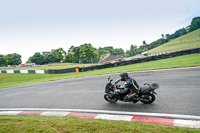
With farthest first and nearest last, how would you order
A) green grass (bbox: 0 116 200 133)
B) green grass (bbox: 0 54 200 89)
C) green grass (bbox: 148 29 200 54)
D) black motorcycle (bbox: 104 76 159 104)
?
green grass (bbox: 148 29 200 54) → green grass (bbox: 0 54 200 89) → black motorcycle (bbox: 104 76 159 104) → green grass (bbox: 0 116 200 133)

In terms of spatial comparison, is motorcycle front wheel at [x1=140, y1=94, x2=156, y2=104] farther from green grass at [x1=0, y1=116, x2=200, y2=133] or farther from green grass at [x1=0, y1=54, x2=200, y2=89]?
green grass at [x1=0, y1=54, x2=200, y2=89]

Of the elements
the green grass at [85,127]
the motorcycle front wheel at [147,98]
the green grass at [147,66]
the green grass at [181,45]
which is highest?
the green grass at [181,45]

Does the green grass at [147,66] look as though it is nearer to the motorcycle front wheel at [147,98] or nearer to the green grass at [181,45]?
the motorcycle front wheel at [147,98]

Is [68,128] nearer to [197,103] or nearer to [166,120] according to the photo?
[166,120]

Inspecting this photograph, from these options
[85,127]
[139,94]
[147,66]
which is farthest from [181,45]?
[85,127]

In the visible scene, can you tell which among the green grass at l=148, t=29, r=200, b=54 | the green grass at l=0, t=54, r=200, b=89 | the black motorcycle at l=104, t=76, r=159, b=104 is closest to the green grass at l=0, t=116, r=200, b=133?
the black motorcycle at l=104, t=76, r=159, b=104

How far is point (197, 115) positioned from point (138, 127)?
79.0 inches

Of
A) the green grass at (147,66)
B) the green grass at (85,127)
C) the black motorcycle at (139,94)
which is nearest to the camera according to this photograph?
the green grass at (85,127)

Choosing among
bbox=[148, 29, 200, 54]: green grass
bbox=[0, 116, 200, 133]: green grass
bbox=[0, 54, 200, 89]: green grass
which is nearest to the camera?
bbox=[0, 116, 200, 133]: green grass

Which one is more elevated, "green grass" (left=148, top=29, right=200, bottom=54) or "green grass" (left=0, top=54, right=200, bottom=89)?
"green grass" (left=148, top=29, right=200, bottom=54)

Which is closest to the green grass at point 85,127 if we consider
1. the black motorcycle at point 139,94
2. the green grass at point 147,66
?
the black motorcycle at point 139,94

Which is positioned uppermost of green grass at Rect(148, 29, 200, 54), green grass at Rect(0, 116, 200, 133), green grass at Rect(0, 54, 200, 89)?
green grass at Rect(148, 29, 200, 54)

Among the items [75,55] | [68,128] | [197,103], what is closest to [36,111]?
[68,128]

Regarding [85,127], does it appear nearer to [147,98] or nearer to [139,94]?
[139,94]
